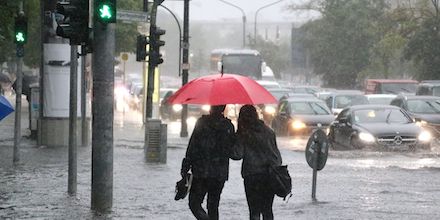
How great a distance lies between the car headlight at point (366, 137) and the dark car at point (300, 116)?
19.5ft

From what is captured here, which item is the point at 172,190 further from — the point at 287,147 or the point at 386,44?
the point at 386,44

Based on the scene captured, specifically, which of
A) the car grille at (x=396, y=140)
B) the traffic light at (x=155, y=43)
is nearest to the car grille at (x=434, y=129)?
the car grille at (x=396, y=140)

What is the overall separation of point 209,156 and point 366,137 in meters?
13.7

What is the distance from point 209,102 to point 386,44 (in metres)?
50.4

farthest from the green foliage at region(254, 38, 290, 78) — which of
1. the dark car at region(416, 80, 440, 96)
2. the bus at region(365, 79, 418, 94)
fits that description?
the dark car at region(416, 80, 440, 96)

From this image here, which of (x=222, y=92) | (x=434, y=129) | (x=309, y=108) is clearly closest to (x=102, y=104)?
(x=222, y=92)

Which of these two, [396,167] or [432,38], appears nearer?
[396,167]

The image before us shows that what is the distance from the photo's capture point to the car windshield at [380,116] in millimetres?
23672

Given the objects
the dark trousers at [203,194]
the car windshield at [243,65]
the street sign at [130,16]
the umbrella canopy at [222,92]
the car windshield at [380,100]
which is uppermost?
the street sign at [130,16]

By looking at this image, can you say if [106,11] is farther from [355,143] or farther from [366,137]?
[355,143]

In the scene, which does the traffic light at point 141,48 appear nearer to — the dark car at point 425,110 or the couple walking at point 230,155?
the dark car at point 425,110

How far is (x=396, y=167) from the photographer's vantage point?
19.0 meters

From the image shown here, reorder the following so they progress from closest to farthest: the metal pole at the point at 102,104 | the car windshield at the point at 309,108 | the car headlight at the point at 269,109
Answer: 1. the metal pole at the point at 102,104
2. the car windshield at the point at 309,108
3. the car headlight at the point at 269,109

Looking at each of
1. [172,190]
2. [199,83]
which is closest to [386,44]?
[172,190]
